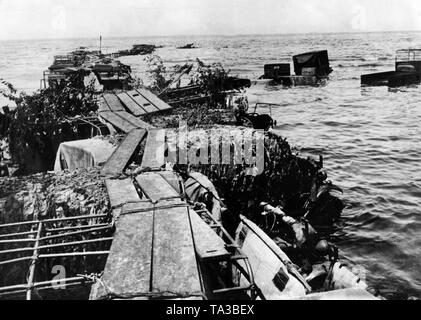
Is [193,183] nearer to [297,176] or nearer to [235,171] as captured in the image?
[235,171]

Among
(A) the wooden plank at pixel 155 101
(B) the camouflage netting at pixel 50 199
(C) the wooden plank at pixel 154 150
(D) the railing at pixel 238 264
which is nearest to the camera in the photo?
(D) the railing at pixel 238 264

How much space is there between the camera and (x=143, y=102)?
11.6m

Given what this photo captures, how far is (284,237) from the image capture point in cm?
820

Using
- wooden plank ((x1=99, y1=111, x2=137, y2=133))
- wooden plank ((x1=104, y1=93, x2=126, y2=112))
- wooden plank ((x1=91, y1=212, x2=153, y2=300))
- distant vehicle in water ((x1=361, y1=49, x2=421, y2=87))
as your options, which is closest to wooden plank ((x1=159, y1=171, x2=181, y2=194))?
wooden plank ((x1=91, y1=212, x2=153, y2=300))

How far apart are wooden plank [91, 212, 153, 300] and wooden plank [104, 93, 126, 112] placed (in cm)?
755

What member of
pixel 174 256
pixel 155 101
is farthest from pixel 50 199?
pixel 155 101

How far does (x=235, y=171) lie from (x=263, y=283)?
343cm

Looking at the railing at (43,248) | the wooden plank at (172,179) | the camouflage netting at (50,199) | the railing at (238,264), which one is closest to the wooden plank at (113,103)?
the camouflage netting at (50,199)

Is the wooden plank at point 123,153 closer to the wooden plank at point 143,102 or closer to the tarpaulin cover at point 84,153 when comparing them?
the tarpaulin cover at point 84,153

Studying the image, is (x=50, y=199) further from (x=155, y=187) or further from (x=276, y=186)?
(x=276, y=186)

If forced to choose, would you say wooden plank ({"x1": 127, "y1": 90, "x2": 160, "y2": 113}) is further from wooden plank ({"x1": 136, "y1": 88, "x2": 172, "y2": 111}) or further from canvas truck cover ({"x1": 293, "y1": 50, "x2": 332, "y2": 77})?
canvas truck cover ({"x1": 293, "y1": 50, "x2": 332, "y2": 77})

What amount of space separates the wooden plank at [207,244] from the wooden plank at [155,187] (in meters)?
0.62

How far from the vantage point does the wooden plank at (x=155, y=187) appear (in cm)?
480

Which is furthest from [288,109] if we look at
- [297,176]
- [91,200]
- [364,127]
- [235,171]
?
[91,200]
